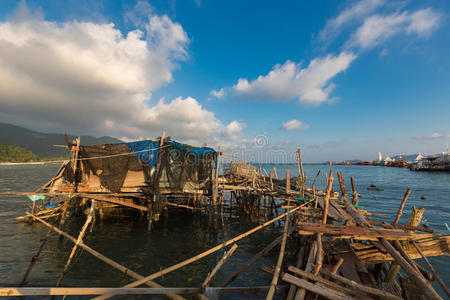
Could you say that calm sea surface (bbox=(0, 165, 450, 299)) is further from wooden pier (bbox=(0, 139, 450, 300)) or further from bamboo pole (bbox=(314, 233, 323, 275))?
bamboo pole (bbox=(314, 233, 323, 275))

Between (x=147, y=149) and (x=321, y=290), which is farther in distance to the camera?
(x=147, y=149)

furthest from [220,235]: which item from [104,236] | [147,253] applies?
[104,236]

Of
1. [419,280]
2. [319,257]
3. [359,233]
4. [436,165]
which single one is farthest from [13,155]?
[436,165]

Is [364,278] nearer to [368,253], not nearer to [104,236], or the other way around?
[368,253]

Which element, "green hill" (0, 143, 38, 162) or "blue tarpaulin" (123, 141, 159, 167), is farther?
"green hill" (0, 143, 38, 162)

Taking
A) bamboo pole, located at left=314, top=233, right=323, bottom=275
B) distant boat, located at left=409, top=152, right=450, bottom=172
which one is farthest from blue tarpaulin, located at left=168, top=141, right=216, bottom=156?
distant boat, located at left=409, top=152, right=450, bottom=172

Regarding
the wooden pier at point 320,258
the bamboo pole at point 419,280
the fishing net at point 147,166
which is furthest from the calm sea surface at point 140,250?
the bamboo pole at point 419,280

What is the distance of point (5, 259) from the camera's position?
8.99 meters

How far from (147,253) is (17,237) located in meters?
8.80

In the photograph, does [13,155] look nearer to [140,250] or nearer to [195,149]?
[140,250]

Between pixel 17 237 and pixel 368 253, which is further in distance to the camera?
pixel 17 237

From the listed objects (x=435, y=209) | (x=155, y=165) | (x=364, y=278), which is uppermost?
(x=155, y=165)

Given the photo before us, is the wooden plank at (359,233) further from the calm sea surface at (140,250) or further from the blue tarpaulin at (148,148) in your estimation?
the blue tarpaulin at (148,148)

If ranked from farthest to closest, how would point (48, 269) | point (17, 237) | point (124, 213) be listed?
point (124, 213), point (17, 237), point (48, 269)
